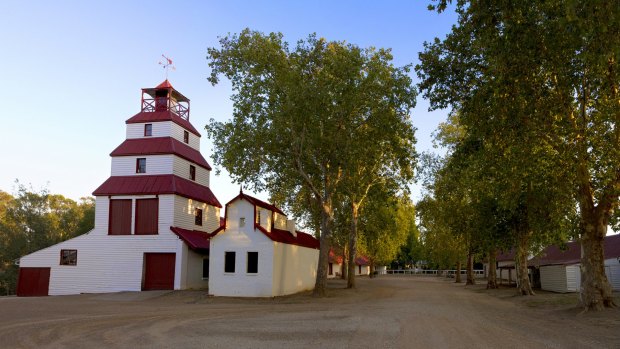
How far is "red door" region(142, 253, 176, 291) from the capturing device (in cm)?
3575

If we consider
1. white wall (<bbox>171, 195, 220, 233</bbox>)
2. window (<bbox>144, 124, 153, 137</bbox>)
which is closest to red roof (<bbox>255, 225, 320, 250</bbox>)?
white wall (<bbox>171, 195, 220, 233</bbox>)

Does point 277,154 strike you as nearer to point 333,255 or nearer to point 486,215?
point 486,215

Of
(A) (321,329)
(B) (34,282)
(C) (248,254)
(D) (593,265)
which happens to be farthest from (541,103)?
(B) (34,282)

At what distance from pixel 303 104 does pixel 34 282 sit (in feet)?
83.9

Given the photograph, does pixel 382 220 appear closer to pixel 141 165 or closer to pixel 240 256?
pixel 240 256

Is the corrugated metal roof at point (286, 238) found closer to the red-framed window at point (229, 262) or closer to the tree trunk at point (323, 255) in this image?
the red-framed window at point (229, 262)

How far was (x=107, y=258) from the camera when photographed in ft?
121

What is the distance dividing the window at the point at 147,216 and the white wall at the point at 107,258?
0.37 meters

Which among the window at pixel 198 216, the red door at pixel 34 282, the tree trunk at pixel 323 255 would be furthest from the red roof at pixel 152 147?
the tree trunk at pixel 323 255

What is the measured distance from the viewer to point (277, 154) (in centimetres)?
3234

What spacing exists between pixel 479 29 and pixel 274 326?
12.2 m

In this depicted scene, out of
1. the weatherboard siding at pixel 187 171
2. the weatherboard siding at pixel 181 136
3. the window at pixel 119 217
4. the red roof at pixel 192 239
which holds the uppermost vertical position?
the weatherboard siding at pixel 181 136

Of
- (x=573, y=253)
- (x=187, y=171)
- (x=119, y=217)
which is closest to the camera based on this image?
(x=119, y=217)

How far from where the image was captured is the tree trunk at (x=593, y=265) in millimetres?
19806
